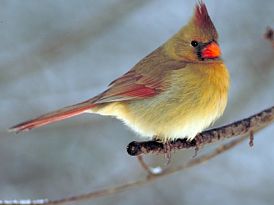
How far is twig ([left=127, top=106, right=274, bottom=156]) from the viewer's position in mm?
2998

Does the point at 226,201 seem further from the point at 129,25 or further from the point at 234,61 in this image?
the point at 129,25

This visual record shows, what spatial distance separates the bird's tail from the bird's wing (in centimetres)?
11

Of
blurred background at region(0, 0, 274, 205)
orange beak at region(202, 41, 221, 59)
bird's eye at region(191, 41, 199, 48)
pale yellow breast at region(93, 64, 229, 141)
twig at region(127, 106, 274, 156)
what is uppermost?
blurred background at region(0, 0, 274, 205)

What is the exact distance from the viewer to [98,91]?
6.66 meters

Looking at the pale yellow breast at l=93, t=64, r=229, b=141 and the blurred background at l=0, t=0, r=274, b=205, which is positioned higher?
the blurred background at l=0, t=0, r=274, b=205

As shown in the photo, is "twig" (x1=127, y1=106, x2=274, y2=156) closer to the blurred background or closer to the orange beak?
the orange beak

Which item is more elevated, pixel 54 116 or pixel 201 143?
pixel 54 116

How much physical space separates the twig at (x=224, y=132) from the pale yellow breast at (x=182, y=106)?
0.82 feet

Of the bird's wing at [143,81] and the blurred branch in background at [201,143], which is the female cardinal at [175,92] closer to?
the bird's wing at [143,81]

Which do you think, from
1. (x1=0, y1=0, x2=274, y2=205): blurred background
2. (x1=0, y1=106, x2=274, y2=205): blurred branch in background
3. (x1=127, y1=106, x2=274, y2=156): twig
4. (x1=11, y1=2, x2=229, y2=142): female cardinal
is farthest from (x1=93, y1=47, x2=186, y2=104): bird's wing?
(x1=0, y1=0, x2=274, y2=205): blurred background

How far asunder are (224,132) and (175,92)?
75 cm

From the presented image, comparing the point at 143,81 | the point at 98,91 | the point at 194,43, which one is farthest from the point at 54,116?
the point at 98,91

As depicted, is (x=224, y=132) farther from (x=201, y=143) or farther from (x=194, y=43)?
(x=194, y=43)

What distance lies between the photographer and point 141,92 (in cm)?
389
